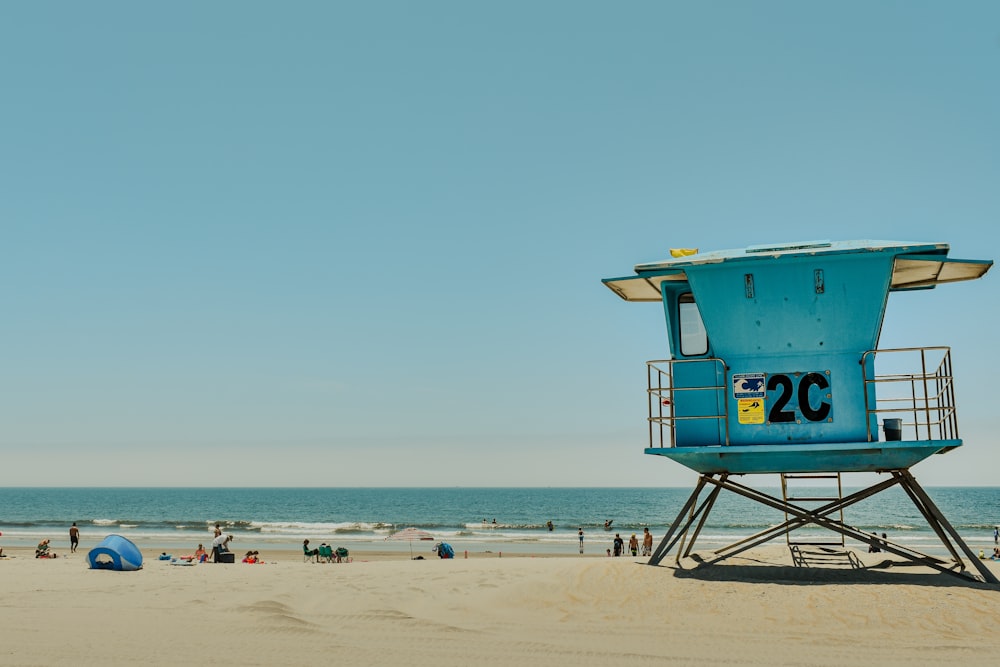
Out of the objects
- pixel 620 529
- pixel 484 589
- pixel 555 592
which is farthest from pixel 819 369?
pixel 620 529

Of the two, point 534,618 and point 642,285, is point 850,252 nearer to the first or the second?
point 642,285

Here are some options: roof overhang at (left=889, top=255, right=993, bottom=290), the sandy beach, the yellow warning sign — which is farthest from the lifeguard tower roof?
the sandy beach

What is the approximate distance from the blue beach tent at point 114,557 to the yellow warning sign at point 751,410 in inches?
560

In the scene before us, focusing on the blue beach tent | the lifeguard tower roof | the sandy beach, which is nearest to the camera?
the sandy beach

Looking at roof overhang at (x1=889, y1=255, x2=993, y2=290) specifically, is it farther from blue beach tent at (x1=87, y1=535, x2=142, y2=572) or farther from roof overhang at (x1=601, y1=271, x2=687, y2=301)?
blue beach tent at (x1=87, y1=535, x2=142, y2=572)

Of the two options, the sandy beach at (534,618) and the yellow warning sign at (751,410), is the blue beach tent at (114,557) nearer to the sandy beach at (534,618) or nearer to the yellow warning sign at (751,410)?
the sandy beach at (534,618)

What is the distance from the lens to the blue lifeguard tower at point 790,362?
13.1 meters

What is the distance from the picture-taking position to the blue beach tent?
757 inches

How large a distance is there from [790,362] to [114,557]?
51.4 feet

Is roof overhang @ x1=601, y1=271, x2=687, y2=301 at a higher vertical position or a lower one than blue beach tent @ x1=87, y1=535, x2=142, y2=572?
higher

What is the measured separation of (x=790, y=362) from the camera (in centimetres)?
1357

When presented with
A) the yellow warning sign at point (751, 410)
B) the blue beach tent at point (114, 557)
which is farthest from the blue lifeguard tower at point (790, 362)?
the blue beach tent at point (114, 557)

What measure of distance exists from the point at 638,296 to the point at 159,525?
77.2 m

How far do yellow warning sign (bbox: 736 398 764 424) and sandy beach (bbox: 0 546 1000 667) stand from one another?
2591 mm
